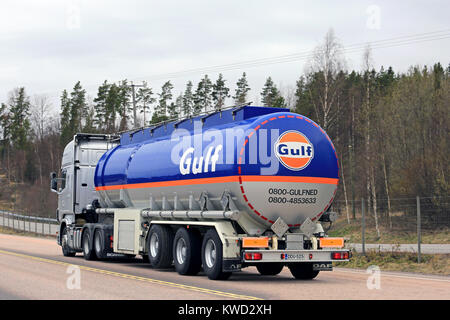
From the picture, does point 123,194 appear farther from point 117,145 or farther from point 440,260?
point 440,260

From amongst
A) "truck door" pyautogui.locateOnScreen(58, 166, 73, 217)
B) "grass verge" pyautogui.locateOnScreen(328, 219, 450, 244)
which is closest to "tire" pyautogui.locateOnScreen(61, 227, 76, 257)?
"truck door" pyautogui.locateOnScreen(58, 166, 73, 217)

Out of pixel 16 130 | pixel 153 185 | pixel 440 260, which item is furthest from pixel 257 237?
pixel 16 130

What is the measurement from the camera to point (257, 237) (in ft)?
51.5

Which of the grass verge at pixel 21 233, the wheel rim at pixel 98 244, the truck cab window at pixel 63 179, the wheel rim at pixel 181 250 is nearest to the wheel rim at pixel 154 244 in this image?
the wheel rim at pixel 181 250

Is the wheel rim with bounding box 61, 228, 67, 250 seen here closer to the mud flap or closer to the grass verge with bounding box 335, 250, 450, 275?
the grass verge with bounding box 335, 250, 450, 275

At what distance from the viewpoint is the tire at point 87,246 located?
2370 centimetres

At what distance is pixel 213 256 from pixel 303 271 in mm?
2331

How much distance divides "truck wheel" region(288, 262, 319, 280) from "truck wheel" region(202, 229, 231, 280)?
77.2 inches

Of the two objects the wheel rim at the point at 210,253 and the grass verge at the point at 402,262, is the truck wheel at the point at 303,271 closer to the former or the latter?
the wheel rim at the point at 210,253

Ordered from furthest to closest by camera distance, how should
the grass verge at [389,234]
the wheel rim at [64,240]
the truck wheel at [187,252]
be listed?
1. the wheel rim at [64,240]
2. the grass verge at [389,234]
3. the truck wheel at [187,252]

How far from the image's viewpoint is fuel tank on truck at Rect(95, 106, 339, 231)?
1565cm

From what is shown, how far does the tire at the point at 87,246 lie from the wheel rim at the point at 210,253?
8.15m

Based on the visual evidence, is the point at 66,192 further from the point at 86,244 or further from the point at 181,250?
the point at 181,250

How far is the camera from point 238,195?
1578 cm
